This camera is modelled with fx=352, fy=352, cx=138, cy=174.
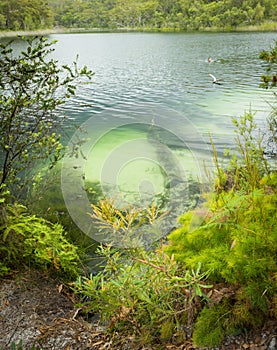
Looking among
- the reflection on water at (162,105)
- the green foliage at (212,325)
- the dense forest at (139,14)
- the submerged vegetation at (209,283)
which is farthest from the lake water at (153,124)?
the dense forest at (139,14)

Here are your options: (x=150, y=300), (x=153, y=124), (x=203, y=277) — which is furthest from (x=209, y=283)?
(x=153, y=124)

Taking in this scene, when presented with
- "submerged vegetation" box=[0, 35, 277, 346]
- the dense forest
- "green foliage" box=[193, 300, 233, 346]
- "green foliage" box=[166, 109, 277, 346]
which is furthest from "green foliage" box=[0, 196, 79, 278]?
the dense forest

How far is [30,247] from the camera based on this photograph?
10.5 ft

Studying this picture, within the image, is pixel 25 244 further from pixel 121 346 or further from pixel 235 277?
pixel 235 277

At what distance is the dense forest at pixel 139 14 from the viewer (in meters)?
71.8

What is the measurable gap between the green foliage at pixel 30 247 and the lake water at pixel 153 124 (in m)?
0.84

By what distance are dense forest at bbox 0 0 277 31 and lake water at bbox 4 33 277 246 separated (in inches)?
1600

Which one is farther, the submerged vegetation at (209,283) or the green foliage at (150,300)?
the green foliage at (150,300)

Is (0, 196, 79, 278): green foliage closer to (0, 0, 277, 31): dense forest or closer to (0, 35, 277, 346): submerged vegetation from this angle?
(0, 35, 277, 346): submerged vegetation

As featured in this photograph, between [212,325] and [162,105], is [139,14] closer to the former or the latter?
[162,105]

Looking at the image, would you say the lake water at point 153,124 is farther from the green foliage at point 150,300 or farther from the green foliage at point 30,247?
the green foliage at point 150,300

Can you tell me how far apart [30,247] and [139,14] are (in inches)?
5179

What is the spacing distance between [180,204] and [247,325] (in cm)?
397

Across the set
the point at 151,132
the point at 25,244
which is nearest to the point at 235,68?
the point at 151,132
